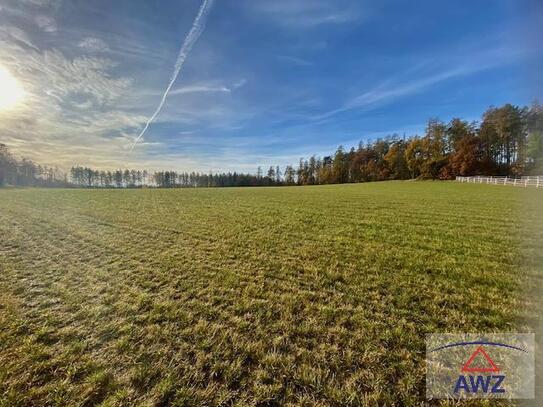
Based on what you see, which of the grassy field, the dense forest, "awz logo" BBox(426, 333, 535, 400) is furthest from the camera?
the dense forest

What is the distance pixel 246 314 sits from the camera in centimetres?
Answer: 438

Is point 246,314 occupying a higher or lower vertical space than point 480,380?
higher

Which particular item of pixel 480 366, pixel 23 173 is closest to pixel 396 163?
pixel 480 366

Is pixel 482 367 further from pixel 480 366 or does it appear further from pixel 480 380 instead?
pixel 480 380

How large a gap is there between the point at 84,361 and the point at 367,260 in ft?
19.0

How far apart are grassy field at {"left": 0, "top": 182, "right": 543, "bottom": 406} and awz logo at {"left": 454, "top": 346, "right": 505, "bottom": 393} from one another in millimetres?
443

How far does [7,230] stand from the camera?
439 inches

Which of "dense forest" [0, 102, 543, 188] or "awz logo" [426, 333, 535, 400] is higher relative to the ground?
Answer: "dense forest" [0, 102, 543, 188]

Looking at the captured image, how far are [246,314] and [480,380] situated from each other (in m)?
3.18

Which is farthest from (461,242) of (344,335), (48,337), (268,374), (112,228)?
(112,228)

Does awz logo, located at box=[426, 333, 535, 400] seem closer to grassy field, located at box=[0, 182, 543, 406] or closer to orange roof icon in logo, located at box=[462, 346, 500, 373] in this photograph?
orange roof icon in logo, located at box=[462, 346, 500, 373]

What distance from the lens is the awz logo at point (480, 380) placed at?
118 inches

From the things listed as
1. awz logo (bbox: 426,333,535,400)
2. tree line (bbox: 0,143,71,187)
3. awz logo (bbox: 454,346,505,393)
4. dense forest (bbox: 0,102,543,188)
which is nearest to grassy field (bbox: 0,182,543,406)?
awz logo (bbox: 426,333,535,400)

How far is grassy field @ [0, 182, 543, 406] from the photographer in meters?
→ 3.10
